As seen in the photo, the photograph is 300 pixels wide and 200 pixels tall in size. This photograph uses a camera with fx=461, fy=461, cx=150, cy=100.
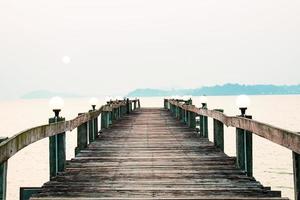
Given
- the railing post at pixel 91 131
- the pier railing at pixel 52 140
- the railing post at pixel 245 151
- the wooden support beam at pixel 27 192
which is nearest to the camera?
the pier railing at pixel 52 140

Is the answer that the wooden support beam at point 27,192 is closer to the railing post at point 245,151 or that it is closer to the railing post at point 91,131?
the railing post at point 245,151

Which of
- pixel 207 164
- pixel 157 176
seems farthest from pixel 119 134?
pixel 157 176

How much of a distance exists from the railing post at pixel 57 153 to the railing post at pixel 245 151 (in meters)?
3.19

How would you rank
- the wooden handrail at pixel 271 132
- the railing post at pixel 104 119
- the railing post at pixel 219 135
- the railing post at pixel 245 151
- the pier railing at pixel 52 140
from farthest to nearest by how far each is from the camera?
the railing post at pixel 104 119 < the railing post at pixel 219 135 < the railing post at pixel 245 151 < the pier railing at pixel 52 140 < the wooden handrail at pixel 271 132

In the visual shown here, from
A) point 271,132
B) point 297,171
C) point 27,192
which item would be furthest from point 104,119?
point 297,171

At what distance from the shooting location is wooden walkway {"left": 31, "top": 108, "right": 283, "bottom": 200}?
6.29 metres

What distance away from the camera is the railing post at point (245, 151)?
777 cm

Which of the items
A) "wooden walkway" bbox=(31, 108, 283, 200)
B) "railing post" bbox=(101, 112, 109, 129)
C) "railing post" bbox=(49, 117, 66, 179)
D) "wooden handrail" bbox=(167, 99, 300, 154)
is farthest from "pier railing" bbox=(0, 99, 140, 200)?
"railing post" bbox=(101, 112, 109, 129)

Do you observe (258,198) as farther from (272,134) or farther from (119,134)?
(119,134)

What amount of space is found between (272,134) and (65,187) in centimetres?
306

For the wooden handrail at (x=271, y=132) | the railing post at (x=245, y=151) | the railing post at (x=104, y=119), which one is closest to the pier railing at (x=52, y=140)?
the wooden handrail at (x=271, y=132)

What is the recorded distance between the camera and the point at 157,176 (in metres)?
7.59

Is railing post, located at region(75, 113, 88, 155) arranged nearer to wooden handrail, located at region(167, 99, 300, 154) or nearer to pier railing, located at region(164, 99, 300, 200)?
pier railing, located at region(164, 99, 300, 200)

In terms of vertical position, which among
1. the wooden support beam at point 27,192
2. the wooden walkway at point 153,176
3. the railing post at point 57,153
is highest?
the railing post at point 57,153
